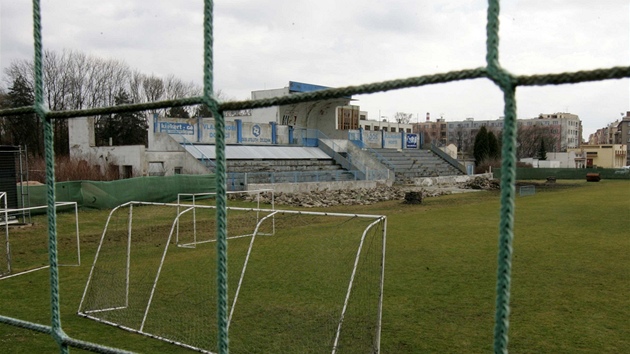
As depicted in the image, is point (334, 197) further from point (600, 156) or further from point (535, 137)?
point (600, 156)

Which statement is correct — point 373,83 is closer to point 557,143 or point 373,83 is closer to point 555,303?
point 555,303

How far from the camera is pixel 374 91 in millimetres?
1567

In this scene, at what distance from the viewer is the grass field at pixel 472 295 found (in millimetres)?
5098

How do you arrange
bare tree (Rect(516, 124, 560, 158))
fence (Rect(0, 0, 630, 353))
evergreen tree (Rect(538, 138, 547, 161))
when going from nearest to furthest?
fence (Rect(0, 0, 630, 353)) < bare tree (Rect(516, 124, 560, 158)) < evergreen tree (Rect(538, 138, 547, 161))

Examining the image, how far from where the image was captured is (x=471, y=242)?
11.1m

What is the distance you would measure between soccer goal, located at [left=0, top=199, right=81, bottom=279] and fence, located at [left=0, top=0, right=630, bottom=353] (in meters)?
5.13

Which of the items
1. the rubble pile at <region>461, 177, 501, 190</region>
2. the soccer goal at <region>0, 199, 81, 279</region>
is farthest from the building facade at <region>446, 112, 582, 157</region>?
the soccer goal at <region>0, 199, 81, 279</region>

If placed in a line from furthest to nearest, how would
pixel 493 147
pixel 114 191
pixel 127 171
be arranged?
pixel 493 147 → pixel 127 171 → pixel 114 191

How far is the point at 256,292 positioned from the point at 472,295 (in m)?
2.76

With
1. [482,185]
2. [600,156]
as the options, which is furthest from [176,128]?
[600,156]

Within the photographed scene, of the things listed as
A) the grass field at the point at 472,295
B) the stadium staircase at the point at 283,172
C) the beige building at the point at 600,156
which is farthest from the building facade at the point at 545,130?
the grass field at the point at 472,295

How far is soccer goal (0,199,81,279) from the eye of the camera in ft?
27.3

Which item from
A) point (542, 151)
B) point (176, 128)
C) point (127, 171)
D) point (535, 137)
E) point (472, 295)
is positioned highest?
point (535, 137)

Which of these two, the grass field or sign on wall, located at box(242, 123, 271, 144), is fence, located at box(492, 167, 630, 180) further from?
the grass field
